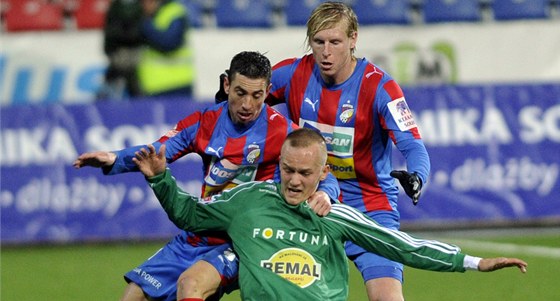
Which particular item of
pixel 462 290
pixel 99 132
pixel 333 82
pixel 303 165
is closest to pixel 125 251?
pixel 99 132

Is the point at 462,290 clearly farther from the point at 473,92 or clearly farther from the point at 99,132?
the point at 99,132

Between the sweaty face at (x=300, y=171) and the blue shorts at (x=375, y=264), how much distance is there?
1017mm

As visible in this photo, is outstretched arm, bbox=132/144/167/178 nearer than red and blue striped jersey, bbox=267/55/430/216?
Yes

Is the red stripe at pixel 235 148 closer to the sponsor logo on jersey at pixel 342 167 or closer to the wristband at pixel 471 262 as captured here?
the sponsor logo on jersey at pixel 342 167

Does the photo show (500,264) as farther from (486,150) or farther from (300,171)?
(486,150)

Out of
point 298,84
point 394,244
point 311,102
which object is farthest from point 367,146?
point 394,244

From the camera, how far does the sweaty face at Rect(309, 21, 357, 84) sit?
21.4 feet

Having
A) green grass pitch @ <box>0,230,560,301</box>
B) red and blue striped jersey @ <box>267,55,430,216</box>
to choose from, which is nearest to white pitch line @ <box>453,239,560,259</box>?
green grass pitch @ <box>0,230,560,301</box>

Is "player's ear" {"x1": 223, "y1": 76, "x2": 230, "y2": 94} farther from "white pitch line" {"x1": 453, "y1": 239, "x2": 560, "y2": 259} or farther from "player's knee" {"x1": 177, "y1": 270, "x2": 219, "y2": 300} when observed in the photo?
"white pitch line" {"x1": 453, "y1": 239, "x2": 560, "y2": 259}

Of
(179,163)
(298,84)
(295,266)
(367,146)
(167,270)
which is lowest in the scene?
(179,163)

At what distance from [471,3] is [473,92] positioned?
12.3ft

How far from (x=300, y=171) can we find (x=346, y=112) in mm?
1235

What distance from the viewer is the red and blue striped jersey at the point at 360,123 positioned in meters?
6.66

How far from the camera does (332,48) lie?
6.55 meters
